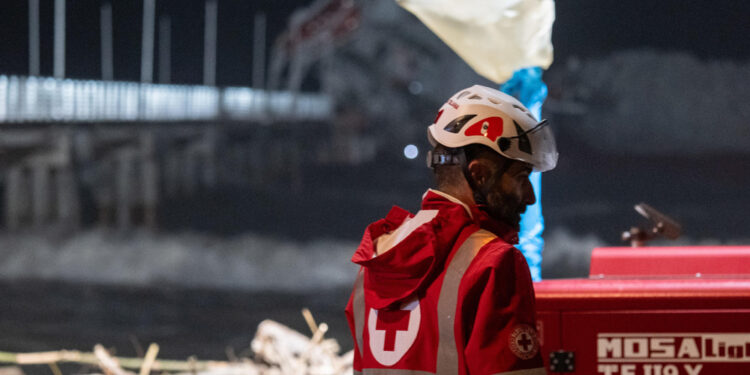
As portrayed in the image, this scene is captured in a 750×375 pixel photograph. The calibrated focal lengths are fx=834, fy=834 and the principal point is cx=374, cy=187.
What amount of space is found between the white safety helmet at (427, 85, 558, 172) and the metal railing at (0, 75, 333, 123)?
926 centimetres

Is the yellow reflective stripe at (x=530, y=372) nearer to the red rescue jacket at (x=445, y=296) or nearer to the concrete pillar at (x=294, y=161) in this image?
the red rescue jacket at (x=445, y=296)

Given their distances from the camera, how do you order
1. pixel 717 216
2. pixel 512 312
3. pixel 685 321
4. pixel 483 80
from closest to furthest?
pixel 512 312 → pixel 685 321 → pixel 717 216 → pixel 483 80

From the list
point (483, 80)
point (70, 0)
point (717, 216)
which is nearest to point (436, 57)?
point (483, 80)

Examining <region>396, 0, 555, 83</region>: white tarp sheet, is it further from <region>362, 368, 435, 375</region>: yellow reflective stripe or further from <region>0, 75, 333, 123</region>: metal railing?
<region>0, 75, 333, 123</region>: metal railing

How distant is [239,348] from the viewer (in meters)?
10.9

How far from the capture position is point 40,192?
432 inches

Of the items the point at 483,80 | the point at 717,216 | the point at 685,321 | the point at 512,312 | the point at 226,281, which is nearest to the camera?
the point at 512,312

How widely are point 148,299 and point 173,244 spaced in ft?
4.05

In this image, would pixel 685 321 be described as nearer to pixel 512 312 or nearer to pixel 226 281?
pixel 512 312

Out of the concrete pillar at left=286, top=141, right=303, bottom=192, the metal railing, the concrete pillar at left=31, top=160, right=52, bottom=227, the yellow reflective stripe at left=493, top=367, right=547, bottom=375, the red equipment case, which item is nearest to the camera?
the yellow reflective stripe at left=493, top=367, right=547, bottom=375

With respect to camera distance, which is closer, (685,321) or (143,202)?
(685,321)

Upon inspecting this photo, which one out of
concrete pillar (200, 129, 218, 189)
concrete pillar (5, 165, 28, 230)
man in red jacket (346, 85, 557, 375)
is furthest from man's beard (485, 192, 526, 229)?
concrete pillar (5, 165, 28, 230)

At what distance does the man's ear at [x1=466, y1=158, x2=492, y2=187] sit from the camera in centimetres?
152

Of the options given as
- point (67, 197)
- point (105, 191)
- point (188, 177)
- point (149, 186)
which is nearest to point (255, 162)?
point (188, 177)
